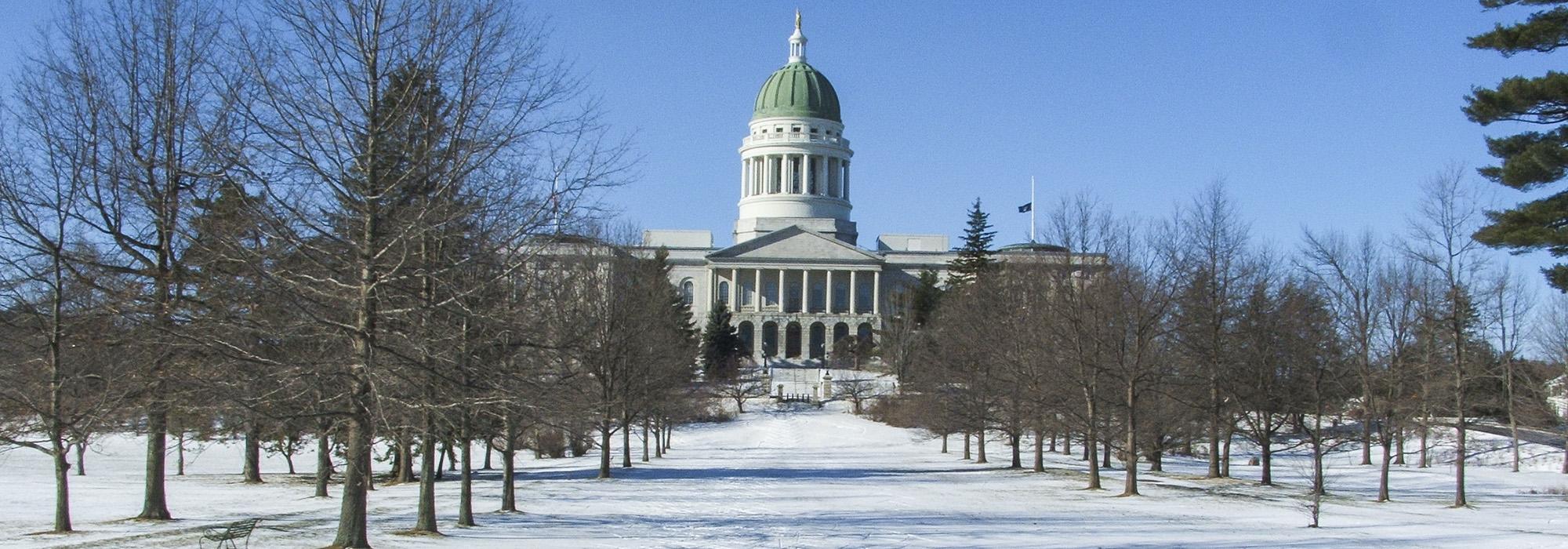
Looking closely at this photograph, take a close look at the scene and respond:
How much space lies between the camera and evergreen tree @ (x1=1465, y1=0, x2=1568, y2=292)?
1684 cm

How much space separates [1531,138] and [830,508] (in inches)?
484

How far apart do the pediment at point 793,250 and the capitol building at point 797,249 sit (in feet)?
0.29

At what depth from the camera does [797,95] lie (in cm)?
12175

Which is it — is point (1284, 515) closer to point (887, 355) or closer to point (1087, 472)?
point (1087, 472)

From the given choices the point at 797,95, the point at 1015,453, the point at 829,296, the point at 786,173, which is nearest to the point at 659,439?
the point at 1015,453

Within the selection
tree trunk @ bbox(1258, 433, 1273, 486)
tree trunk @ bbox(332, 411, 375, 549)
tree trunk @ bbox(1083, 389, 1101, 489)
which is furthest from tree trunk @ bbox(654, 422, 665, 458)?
tree trunk @ bbox(332, 411, 375, 549)

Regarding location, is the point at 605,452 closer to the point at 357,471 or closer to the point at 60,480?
the point at 60,480

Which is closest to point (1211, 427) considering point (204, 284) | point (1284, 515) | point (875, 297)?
point (1284, 515)

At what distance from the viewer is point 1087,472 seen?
122 feet

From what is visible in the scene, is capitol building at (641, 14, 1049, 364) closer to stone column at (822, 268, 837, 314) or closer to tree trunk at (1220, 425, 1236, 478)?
stone column at (822, 268, 837, 314)

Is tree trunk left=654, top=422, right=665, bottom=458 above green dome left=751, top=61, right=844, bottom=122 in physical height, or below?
below

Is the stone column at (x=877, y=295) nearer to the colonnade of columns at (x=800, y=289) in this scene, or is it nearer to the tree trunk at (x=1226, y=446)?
the colonnade of columns at (x=800, y=289)

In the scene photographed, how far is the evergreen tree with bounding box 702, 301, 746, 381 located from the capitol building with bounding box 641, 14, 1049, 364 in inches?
563

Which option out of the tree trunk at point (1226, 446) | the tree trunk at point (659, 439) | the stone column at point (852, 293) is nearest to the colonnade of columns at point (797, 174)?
the stone column at point (852, 293)
